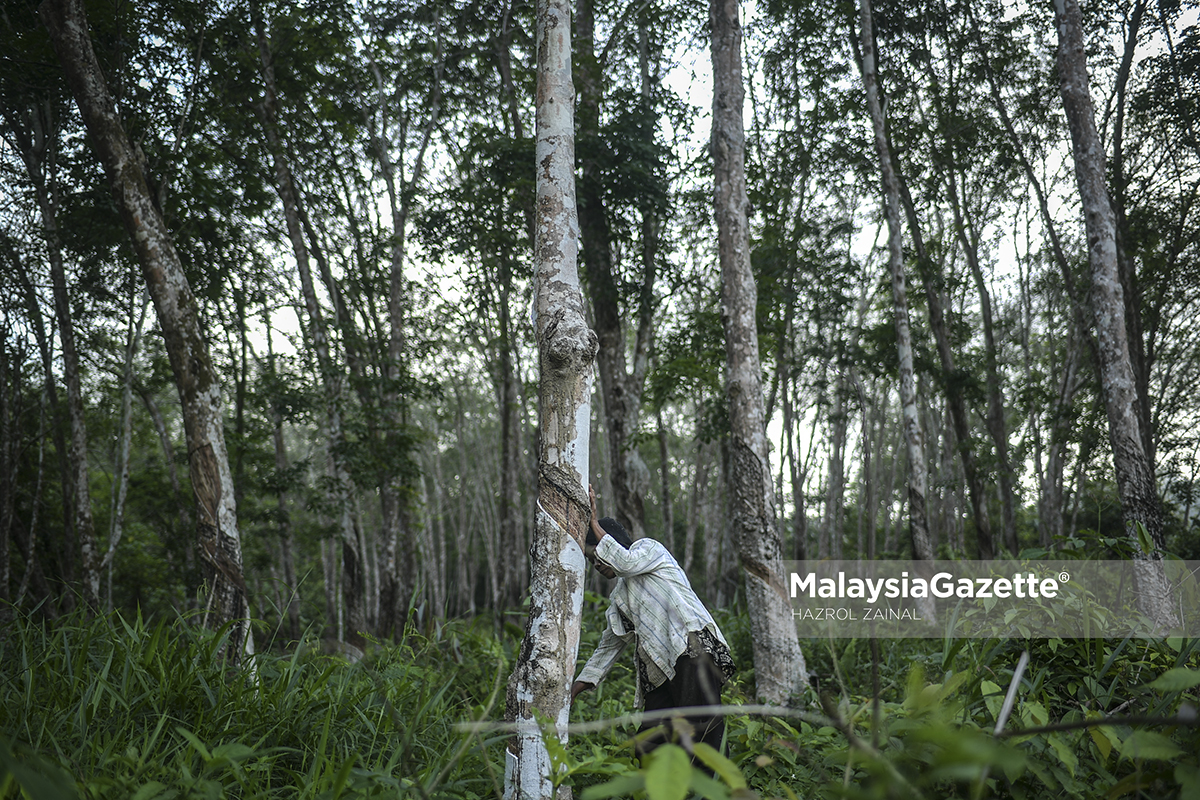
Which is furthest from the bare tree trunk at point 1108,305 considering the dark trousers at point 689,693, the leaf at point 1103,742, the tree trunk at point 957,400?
the tree trunk at point 957,400

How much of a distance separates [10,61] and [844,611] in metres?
10.5

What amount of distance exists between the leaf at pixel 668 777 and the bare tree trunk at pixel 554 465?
1257 mm

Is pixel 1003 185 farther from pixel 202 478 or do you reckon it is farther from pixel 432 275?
pixel 202 478

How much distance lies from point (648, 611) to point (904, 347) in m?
7.75

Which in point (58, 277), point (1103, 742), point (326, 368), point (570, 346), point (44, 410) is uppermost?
point (58, 277)

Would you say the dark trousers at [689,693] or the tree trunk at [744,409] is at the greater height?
the tree trunk at [744,409]

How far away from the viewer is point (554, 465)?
249cm

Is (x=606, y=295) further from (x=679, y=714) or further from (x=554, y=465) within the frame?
(x=679, y=714)

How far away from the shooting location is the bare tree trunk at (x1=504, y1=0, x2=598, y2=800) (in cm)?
228

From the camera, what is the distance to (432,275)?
1339cm

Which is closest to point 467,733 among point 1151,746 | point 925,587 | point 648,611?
point 648,611

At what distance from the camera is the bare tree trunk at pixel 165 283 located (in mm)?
4395

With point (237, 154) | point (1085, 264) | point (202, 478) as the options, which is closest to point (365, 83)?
point (237, 154)

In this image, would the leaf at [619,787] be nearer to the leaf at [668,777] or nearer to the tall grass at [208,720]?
the leaf at [668,777]
